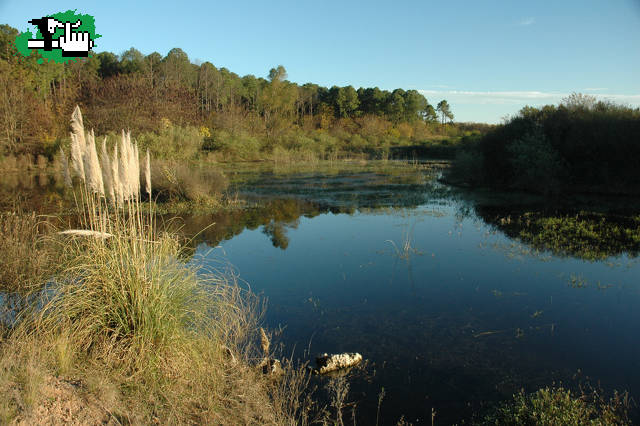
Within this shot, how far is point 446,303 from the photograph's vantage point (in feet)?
22.0

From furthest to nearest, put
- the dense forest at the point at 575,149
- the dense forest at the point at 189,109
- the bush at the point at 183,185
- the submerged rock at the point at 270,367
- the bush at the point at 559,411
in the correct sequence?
the dense forest at the point at 189,109
the dense forest at the point at 575,149
the bush at the point at 183,185
the submerged rock at the point at 270,367
the bush at the point at 559,411

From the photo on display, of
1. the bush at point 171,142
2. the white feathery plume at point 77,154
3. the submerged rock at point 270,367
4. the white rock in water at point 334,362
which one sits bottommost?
the white rock in water at point 334,362

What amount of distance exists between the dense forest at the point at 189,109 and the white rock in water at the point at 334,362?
23.8m

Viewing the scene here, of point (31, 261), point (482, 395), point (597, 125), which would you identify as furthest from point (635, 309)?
point (597, 125)

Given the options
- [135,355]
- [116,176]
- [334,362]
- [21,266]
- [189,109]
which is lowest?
[334,362]

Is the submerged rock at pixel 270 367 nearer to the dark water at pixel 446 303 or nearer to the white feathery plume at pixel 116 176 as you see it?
the dark water at pixel 446 303

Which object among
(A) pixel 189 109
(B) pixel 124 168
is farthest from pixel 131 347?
(A) pixel 189 109

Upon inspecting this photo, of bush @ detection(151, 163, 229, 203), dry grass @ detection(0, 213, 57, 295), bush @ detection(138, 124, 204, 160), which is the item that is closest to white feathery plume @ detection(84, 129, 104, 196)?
dry grass @ detection(0, 213, 57, 295)

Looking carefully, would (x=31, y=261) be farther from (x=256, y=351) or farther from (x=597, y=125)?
(x=597, y=125)

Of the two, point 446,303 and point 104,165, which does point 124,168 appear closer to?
point 104,165

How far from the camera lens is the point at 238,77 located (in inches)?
2810

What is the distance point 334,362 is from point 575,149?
18234mm

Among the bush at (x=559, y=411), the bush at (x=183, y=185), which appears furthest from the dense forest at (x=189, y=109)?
the bush at (x=559, y=411)

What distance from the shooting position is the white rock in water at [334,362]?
4.72m
